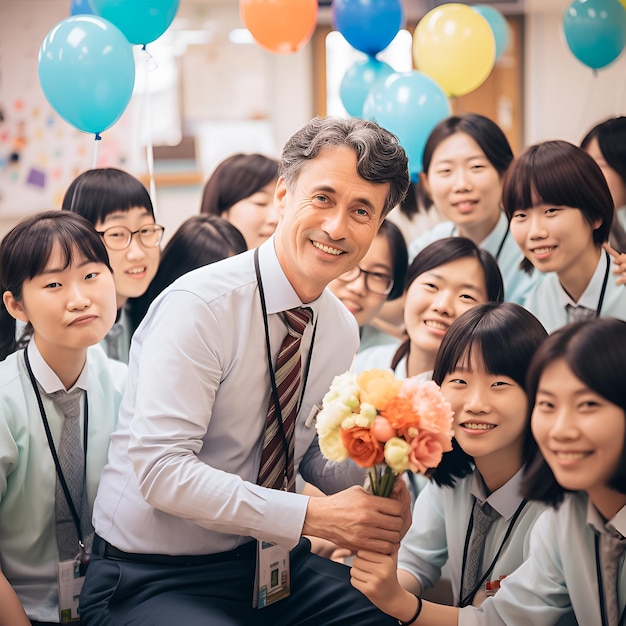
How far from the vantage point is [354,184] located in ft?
6.13

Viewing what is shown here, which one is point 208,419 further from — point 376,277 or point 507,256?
point 507,256

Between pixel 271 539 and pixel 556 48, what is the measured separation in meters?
5.76

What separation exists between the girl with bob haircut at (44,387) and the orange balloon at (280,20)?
65.5 inches

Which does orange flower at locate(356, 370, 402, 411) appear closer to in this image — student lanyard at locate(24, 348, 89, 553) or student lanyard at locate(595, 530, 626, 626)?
student lanyard at locate(595, 530, 626, 626)

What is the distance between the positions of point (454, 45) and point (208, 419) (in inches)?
92.7

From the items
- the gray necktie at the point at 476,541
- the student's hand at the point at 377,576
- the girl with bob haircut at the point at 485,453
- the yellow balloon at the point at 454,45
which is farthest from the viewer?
the yellow balloon at the point at 454,45

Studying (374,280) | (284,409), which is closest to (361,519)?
(284,409)

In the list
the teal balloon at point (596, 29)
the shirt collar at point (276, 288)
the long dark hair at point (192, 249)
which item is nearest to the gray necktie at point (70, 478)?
the shirt collar at point (276, 288)

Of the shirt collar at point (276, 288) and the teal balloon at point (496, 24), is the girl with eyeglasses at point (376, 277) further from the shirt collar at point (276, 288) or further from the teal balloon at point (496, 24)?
the teal balloon at point (496, 24)

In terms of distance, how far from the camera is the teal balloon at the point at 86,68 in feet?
9.23

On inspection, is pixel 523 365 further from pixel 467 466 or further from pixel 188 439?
pixel 188 439

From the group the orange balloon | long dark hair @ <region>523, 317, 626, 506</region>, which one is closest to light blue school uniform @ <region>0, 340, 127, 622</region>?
long dark hair @ <region>523, 317, 626, 506</region>

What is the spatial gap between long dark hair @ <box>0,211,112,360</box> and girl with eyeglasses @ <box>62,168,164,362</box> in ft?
1.70

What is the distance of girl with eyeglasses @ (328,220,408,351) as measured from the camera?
9.84 ft
